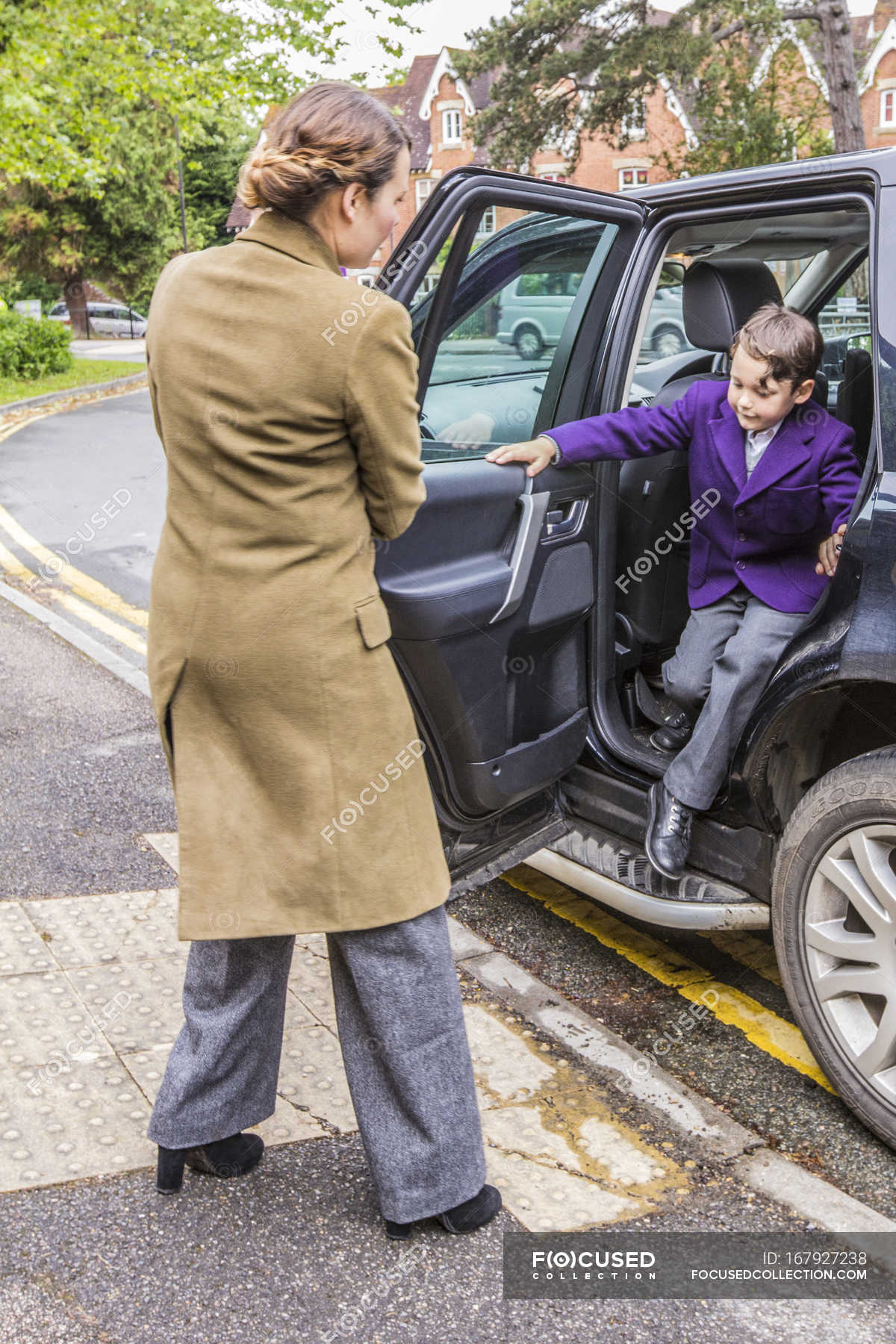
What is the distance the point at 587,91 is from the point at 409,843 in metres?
25.7

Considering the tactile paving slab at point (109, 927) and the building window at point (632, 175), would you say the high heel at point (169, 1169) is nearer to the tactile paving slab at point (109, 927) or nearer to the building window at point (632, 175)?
the tactile paving slab at point (109, 927)

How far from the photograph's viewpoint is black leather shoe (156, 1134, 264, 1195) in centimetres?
250

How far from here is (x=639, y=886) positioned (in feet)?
10.5

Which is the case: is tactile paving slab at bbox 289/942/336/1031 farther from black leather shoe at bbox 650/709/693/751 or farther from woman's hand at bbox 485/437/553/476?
woman's hand at bbox 485/437/553/476

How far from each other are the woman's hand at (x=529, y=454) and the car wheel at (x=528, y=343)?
40 cm

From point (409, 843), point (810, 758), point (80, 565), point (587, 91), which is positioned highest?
point (587, 91)

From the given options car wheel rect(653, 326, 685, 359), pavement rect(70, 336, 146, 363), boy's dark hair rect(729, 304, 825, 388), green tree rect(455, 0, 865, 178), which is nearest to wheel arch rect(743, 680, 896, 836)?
boy's dark hair rect(729, 304, 825, 388)

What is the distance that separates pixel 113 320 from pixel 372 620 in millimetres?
53626

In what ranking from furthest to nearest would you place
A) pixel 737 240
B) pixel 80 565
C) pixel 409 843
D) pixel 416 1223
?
pixel 80 565 < pixel 737 240 < pixel 416 1223 < pixel 409 843

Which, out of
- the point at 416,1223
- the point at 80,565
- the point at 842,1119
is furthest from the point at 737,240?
the point at 80,565

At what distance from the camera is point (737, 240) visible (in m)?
3.78

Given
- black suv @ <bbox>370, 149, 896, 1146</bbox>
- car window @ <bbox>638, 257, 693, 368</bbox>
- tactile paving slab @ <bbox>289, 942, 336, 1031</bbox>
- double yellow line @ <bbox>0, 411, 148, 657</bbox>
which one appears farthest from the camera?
double yellow line @ <bbox>0, 411, 148, 657</bbox>

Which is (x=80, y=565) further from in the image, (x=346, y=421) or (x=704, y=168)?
(x=704, y=168)

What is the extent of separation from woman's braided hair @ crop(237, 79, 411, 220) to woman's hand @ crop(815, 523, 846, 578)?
1.32 meters
